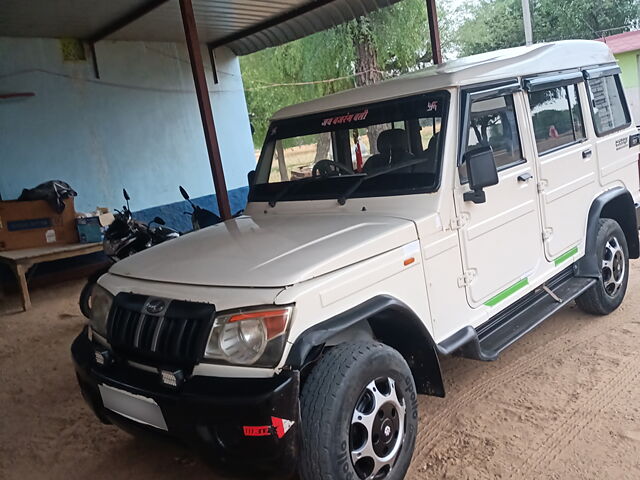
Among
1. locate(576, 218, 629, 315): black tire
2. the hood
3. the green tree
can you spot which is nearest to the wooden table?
the hood

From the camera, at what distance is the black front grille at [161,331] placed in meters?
2.45

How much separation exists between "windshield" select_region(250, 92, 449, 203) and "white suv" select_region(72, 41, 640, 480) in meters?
0.01

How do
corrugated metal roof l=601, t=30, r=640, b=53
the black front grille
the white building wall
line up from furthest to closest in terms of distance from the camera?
corrugated metal roof l=601, t=30, r=640, b=53
the white building wall
the black front grille

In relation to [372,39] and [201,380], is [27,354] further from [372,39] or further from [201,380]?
[372,39]

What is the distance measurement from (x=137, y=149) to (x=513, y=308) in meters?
7.97

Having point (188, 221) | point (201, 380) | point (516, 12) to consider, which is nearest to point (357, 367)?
point (201, 380)

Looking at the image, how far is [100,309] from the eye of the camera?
3.04 meters

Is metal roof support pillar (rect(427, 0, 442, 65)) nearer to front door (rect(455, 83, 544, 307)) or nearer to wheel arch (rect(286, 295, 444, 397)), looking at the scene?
front door (rect(455, 83, 544, 307))

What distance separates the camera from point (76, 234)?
830 centimetres

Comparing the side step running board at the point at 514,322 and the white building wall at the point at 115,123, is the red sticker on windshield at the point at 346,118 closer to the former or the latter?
the side step running board at the point at 514,322

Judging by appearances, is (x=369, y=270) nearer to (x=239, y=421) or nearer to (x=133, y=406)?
A: (x=239, y=421)

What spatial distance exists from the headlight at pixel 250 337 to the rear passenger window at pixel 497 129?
5.58 ft

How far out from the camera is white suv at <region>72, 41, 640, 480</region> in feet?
7.79

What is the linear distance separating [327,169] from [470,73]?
1073mm
